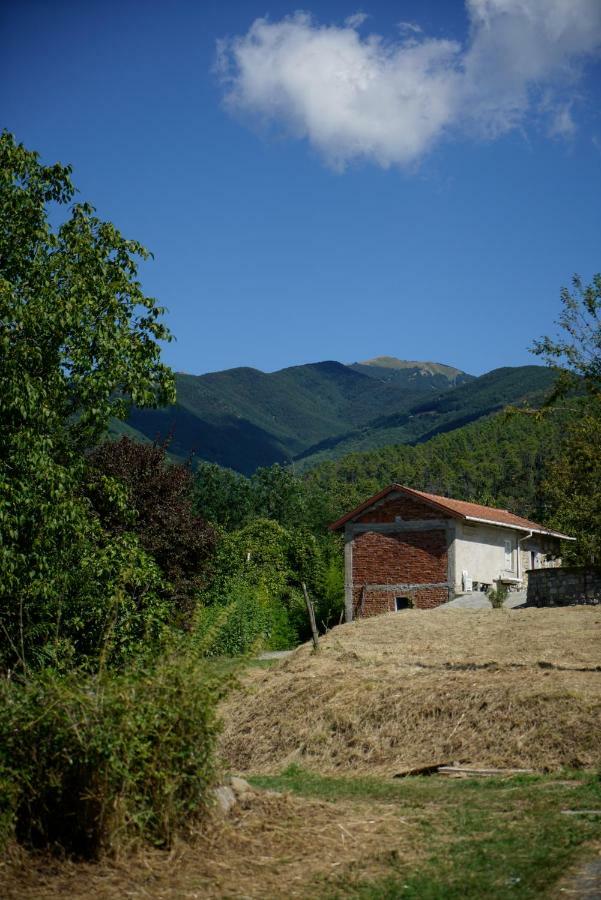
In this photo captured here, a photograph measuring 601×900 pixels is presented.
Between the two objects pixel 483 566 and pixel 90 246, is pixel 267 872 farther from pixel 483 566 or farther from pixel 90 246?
pixel 483 566

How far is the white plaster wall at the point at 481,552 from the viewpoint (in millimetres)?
35531

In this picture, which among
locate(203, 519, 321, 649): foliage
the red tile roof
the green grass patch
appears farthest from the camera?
the red tile roof

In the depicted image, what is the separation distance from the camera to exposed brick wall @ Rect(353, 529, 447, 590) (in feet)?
117

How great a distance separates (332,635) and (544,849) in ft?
56.4

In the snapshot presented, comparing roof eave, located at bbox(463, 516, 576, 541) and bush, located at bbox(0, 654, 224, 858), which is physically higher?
roof eave, located at bbox(463, 516, 576, 541)

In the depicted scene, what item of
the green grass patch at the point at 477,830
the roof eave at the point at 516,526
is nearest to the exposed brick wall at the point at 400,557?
the roof eave at the point at 516,526

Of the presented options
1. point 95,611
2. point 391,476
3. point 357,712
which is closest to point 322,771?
point 357,712

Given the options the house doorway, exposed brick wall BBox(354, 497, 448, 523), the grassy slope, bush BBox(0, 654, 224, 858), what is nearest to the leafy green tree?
exposed brick wall BBox(354, 497, 448, 523)

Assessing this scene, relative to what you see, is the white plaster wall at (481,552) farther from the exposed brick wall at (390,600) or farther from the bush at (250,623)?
the bush at (250,623)

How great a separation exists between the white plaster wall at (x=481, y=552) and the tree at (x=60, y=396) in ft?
78.6

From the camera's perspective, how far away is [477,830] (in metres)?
7.16

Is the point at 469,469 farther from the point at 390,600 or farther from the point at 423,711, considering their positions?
the point at 423,711

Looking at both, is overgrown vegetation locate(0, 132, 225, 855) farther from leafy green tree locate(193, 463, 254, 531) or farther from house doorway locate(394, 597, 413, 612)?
leafy green tree locate(193, 463, 254, 531)

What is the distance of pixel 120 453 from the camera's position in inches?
995
